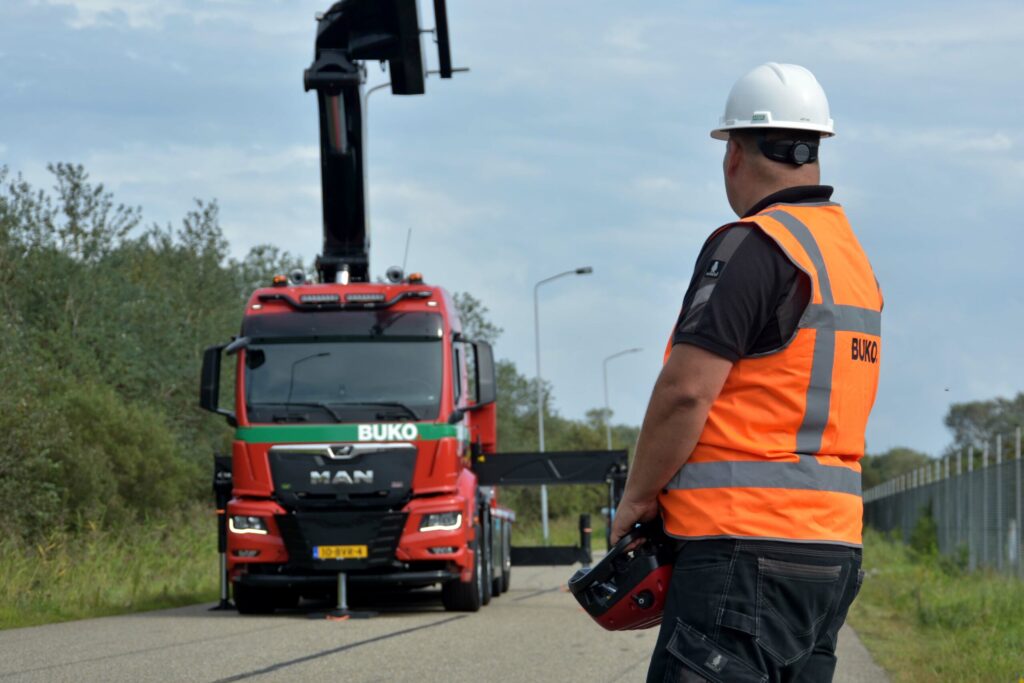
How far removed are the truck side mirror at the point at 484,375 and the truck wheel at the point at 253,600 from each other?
3.15 metres

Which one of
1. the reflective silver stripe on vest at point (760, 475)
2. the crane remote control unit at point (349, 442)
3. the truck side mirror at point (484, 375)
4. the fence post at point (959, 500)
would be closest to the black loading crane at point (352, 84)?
the crane remote control unit at point (349, 442)

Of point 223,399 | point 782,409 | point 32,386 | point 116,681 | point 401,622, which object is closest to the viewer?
point 782,409

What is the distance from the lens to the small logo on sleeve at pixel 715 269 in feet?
11.4

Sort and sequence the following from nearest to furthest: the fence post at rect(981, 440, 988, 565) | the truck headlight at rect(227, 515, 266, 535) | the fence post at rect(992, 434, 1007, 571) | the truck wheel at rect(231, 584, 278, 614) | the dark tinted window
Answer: the truck headlight at rect(227, 515, 266, 535) → the dark tinted window → the truck wheel at rect(231, 584, 278, 614) → the fence post at rect(992, 434, 1007, 571) → the fence post at rect(981, 440, 988, 565)

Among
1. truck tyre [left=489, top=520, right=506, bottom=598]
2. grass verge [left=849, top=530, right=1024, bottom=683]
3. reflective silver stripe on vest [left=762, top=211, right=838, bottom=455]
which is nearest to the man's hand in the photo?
reflective silver stripe on vest [left=762, top=211, right=838, bottom=455]

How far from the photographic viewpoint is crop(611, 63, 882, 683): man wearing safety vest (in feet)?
11.2

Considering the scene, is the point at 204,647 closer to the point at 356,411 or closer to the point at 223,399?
the point at 356,411

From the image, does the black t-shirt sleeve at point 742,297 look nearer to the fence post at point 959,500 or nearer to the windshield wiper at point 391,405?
the windshield wiper at point 391,405

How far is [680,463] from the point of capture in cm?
352

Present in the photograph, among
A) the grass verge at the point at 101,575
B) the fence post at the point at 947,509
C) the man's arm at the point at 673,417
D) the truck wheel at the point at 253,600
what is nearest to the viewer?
the man's arm at the point at 673,417

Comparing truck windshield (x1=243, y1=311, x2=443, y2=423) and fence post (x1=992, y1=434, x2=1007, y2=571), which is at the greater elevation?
truck windshield (x1=243, y1=311, x2=443, y2=423)

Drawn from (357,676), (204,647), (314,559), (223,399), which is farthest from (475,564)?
(223,399)

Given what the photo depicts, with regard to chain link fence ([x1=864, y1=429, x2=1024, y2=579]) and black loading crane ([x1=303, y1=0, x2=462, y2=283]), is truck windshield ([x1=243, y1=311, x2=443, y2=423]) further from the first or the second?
chain link fence ([x1=864, y1=429, x2=1024, y2=579])

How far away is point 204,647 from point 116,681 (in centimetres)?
247
